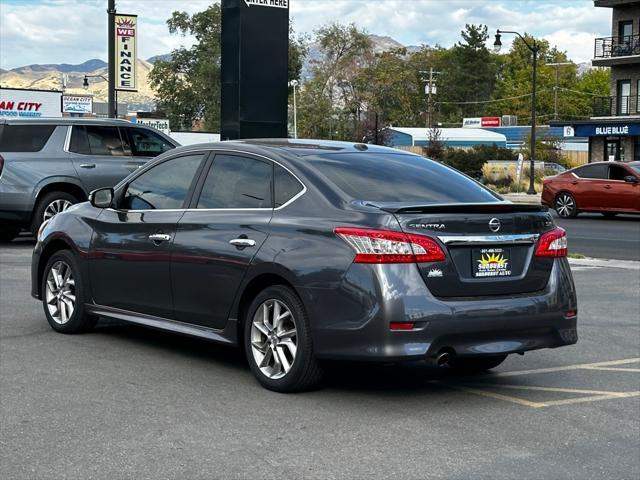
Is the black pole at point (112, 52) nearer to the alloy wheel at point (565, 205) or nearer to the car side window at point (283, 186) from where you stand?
the alloy wheel at point (565, 205)

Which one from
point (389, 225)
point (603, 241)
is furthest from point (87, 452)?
point (603, 241)

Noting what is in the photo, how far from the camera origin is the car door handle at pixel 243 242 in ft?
22.7

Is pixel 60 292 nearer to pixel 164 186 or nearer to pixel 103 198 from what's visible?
pixel 103 198

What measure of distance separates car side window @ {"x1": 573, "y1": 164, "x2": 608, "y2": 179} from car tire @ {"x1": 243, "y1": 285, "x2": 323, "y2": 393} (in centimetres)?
2242

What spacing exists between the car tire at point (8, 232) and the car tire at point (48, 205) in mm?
481

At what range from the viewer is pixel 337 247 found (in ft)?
21.0

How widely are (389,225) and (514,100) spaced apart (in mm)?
126308

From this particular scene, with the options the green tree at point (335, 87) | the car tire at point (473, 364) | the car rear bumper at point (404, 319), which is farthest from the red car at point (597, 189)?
the green tree at point (335, 87)

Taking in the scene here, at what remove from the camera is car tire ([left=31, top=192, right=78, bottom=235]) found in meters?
15.7

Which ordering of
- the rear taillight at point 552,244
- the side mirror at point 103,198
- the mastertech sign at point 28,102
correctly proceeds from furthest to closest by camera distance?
the mastertech sign at point 28,102, the side mirror at point 103,198, the rear taillight at point 552,244

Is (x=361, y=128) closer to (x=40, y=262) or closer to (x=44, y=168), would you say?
(x=44, y=168)

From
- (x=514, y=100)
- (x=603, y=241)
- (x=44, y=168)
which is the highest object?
(x=514, y=100)

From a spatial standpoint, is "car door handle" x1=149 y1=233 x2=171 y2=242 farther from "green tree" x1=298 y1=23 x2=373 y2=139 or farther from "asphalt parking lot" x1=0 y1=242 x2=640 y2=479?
"green tree" x1=298 y1=23 x2=373 y2=139

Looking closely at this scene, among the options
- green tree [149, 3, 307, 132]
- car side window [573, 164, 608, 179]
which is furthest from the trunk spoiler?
green tree [149, 3, 307, 132]
